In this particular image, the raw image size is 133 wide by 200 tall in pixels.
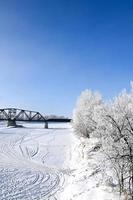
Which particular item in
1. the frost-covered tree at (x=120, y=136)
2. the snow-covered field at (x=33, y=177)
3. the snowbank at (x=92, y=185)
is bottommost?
the snow-covered field at (x=33, y=177)

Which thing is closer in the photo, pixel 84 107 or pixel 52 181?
pixel 52 181

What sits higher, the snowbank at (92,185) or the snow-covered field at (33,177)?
the snowbank at (92,185)

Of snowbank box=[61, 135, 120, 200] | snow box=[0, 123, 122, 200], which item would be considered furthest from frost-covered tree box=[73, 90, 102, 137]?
snowbank box=[61, 135, 120, 200]

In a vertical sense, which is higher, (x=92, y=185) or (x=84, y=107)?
(x=84, y=107)

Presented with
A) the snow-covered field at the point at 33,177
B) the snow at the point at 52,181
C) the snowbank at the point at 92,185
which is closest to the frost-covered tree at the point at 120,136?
the snowbank at the point at 92,185

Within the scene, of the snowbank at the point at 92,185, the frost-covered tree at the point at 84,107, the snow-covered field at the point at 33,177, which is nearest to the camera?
the snowbank at the point at 92,185

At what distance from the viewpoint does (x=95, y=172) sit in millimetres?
21859

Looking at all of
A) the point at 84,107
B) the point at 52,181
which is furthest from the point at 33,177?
the point at 84,107

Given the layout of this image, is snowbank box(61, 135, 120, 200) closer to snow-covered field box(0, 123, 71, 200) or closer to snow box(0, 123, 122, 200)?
snow box(0, 123, 122, 200)

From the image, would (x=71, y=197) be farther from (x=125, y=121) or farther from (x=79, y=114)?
(x=79, y=114)

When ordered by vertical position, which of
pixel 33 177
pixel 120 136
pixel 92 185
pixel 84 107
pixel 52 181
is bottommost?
pixel 52 181

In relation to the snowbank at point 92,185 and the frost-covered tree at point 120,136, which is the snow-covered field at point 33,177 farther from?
the frost-covered tree at point 120,136

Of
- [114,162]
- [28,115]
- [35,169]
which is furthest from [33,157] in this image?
[28,115]

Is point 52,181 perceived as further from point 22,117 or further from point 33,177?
point 22,117
